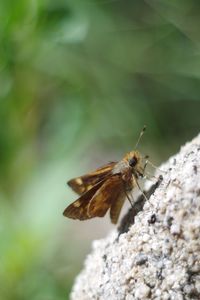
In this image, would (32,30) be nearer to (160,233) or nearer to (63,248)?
(63,248)

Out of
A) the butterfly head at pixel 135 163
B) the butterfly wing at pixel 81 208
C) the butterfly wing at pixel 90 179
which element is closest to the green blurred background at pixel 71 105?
the butterfly wing at pixel 90 179

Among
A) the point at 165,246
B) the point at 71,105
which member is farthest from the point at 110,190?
the point at 71,105

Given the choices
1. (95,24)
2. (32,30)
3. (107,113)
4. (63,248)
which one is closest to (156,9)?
(95,24)

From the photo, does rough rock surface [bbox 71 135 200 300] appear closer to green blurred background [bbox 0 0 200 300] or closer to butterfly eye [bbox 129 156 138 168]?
butterfly eye [bbox 129 156 138 168]

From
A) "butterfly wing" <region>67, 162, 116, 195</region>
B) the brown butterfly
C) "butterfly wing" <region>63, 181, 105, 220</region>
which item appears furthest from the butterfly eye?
"butterfly wing" <region>63, 181, 105, 220</region>

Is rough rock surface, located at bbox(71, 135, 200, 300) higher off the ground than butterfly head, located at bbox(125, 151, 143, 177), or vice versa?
butterfly head, located at bbox(125, 151, 143, 177)

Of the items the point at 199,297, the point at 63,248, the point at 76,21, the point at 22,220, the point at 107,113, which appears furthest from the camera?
the point at 107,113

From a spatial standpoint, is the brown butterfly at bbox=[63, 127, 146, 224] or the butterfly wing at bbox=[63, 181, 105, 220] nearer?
the brown butterfly at bbox=[63, 127, 146, 224]

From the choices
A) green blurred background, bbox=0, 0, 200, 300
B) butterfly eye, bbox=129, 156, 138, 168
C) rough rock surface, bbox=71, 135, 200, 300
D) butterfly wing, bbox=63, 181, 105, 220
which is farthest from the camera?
green blurred background, bbox=0, 0, 200, 300

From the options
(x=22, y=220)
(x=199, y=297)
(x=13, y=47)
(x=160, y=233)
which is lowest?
(x=199, y=297)

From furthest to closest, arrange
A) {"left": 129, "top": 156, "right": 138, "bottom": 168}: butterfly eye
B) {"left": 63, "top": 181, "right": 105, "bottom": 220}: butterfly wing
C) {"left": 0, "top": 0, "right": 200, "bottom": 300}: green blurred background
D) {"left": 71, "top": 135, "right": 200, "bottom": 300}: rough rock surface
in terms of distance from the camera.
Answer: {"left": 0, "top": 0, "right": 200, "bottom": 300}: green blurred background → {"left": 63, "top": 181, "right": 105, "bottom": 220}: butterfly wing → {"left": 129, "top": 156, "right": 138, "bottom": 168}: butterfly eye → {"left": 71, "top": 135, "right": 200, "bottom": 300}: rough rock surface
